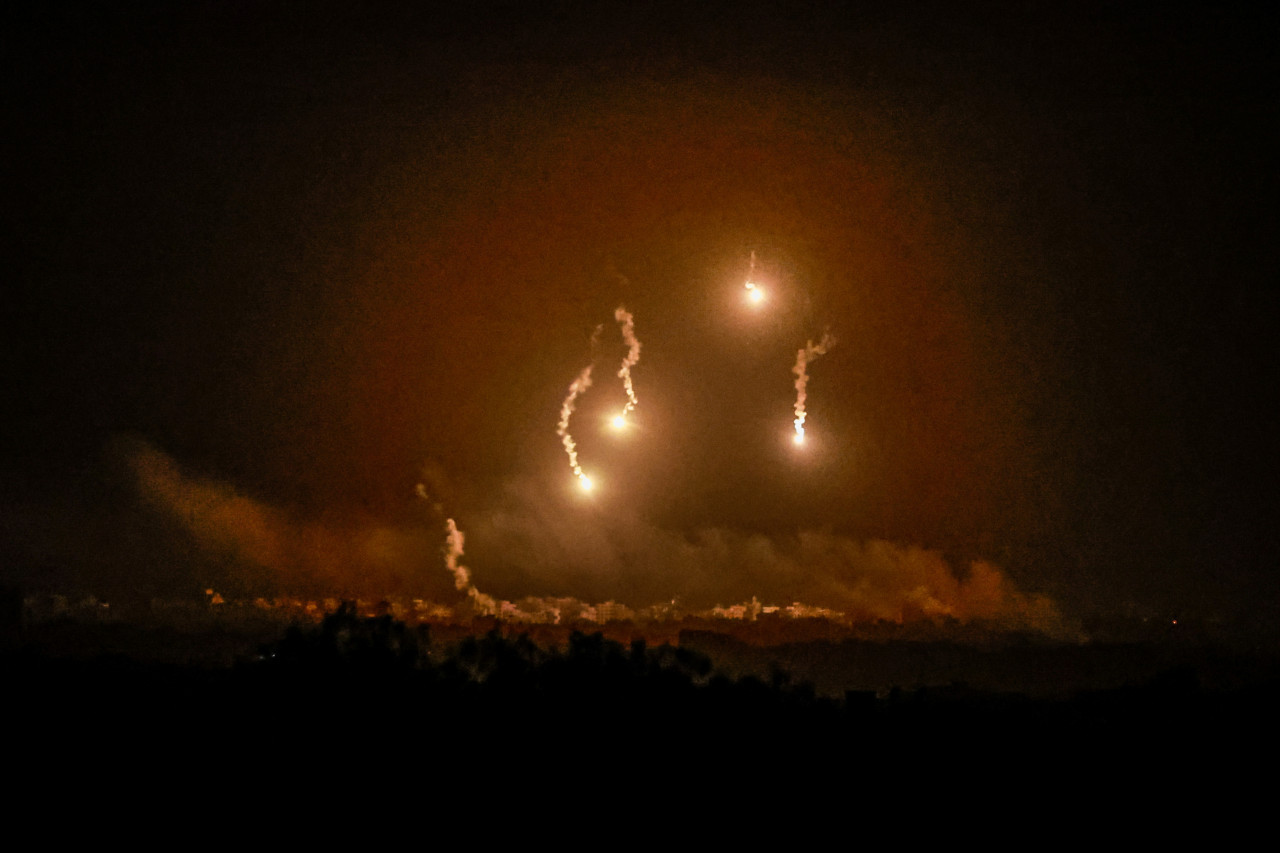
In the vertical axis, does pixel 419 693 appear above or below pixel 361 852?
above

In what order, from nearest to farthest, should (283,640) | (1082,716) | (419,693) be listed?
(419,693)
(283,640)
(1082,716)

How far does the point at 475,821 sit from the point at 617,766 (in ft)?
16.6

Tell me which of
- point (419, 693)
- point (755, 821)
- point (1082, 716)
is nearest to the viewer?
point (755, 821)

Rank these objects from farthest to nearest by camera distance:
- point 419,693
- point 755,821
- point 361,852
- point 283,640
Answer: point 283,640, point 419,693, point 755,821, point 361,852

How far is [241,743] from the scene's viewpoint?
114 feet

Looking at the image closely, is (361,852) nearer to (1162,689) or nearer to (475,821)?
(475,821)

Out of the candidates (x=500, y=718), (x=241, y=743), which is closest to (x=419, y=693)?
(x=500, y=718)

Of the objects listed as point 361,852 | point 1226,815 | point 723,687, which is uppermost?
point 723,687

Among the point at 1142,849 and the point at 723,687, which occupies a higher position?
the point at 723,687

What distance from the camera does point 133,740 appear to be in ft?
116

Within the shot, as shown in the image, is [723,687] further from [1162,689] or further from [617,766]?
[1162,689]

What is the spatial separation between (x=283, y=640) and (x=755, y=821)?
19738mm

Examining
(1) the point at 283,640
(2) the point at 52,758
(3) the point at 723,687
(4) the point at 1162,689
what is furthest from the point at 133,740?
(4) the point at 1162,689

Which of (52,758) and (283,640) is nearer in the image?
(52,758)
